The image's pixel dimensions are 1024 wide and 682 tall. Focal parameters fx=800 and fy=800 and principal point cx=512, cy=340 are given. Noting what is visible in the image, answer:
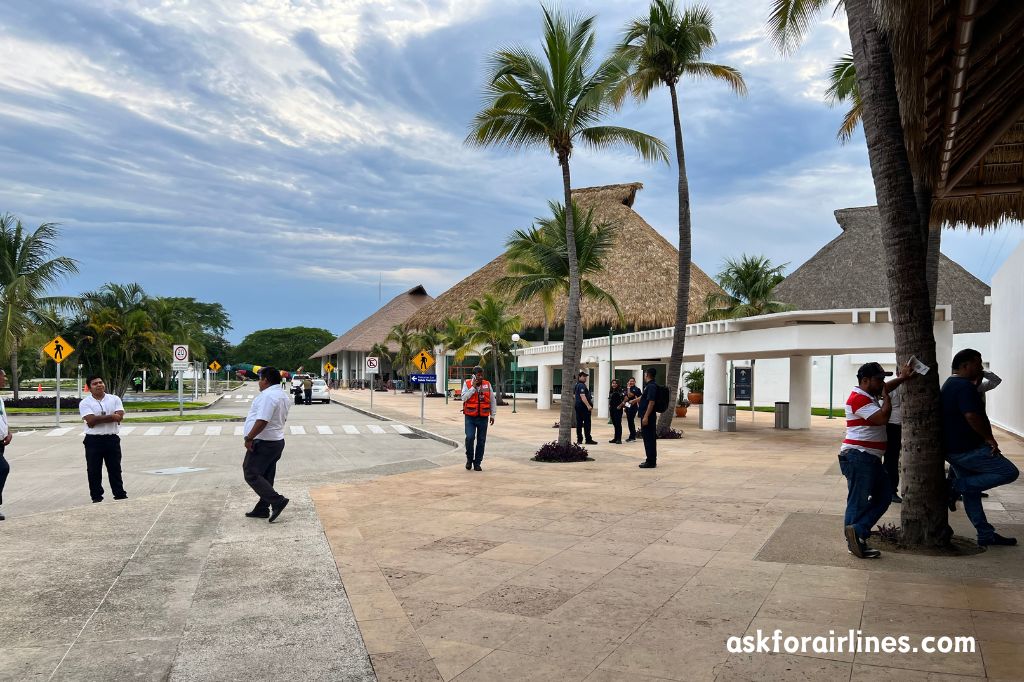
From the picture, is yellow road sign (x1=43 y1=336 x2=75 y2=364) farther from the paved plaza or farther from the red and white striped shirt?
the red and white striped shirt

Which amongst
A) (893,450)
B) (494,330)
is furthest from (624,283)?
(893,450)

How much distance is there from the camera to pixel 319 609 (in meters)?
5.48

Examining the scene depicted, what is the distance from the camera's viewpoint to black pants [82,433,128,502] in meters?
10.1

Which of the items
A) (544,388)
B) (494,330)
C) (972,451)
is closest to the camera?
(972,451)

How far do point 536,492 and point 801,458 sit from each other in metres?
7.90

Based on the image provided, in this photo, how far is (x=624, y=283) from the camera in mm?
58625

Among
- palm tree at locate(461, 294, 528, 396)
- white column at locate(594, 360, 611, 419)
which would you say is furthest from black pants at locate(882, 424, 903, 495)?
palm tree at locate(461, 294, 528, 396)

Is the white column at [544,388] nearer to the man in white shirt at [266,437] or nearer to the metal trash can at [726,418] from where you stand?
the metal trash can at [726,418]

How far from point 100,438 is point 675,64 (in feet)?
53.4

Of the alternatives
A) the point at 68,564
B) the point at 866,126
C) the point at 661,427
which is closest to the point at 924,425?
the point at 866,126

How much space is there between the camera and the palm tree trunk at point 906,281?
707cm

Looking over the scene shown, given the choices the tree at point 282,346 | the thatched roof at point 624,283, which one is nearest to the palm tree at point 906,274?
the thatched roof at point 624,283

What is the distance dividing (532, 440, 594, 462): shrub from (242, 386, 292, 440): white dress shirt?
7.90 metres

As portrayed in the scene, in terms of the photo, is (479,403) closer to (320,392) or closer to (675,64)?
(675,64)
